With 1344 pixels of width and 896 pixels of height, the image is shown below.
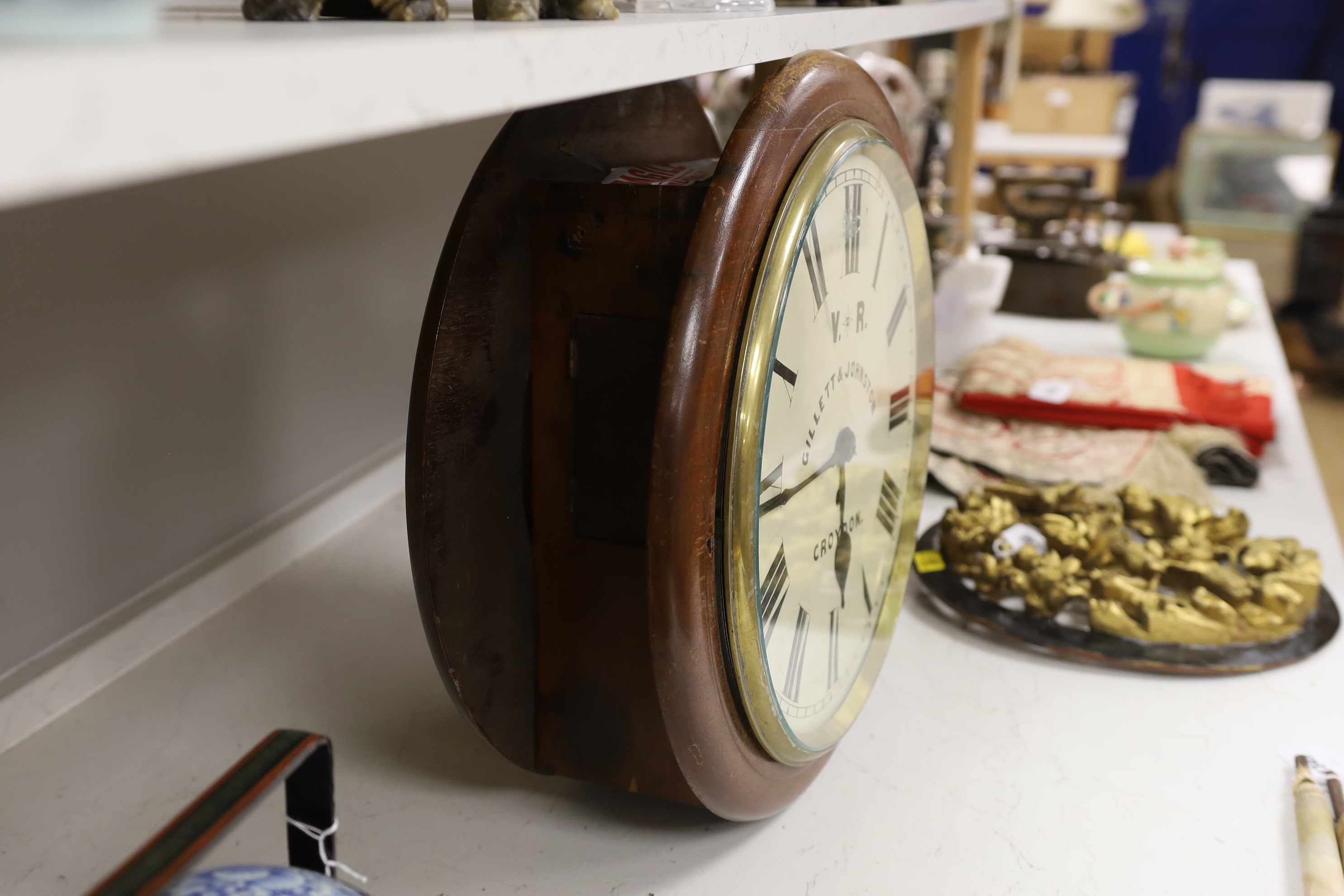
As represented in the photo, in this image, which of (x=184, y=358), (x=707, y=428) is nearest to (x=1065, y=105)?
(x=184, y=358)

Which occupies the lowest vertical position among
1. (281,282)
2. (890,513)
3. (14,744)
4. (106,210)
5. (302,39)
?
(14,744)

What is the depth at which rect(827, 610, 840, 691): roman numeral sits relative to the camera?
2.53ft

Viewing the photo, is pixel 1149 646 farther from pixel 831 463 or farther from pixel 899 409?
pixel 831 463

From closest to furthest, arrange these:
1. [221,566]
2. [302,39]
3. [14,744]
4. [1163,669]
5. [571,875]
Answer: [302,39]
[571,875]
[14,744]
[1163,669]
[221,566]

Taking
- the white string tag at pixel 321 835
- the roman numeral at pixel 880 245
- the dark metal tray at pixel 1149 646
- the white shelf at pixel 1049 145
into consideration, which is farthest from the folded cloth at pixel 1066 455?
the white shelf at pixel 1049 145

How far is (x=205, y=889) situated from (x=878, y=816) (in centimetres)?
52

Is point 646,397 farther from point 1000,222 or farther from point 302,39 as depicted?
point 1000,222

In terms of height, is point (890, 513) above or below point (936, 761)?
above

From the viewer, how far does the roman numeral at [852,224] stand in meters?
0.71

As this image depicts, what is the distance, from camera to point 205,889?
0.40 m

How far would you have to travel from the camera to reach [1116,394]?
159cm

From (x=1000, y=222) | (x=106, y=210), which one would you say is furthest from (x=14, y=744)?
(x=1000, y=222)

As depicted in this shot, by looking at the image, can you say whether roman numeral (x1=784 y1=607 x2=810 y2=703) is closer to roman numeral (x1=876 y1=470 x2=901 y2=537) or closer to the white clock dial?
the white clock dial

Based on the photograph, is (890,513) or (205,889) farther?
(890,513)
